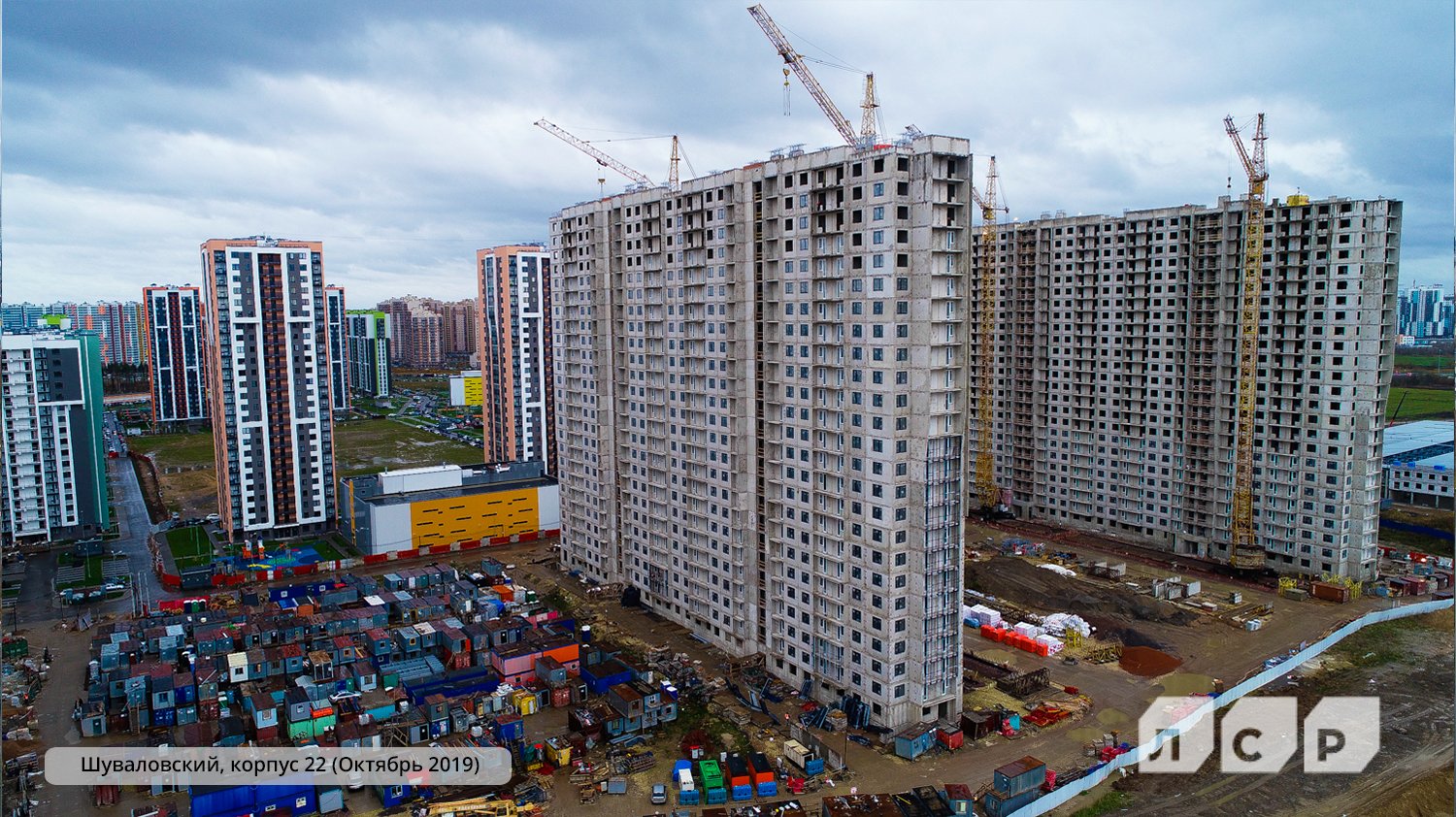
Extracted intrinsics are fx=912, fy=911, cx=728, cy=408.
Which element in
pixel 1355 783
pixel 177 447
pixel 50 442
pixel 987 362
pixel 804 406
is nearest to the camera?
pixel 1355 783

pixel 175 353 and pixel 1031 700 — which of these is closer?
pixel 1031 700

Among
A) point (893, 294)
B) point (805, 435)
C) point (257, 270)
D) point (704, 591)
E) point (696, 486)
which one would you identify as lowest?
point (704, 591)

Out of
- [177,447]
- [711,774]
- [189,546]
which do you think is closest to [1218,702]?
[711,774]

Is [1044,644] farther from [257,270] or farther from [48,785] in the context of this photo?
[257,270]

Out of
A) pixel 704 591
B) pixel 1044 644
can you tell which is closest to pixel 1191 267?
pixel 1044 644

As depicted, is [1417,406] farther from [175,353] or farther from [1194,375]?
[175,353]
